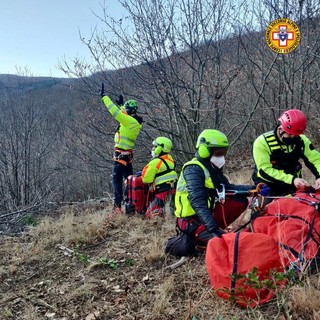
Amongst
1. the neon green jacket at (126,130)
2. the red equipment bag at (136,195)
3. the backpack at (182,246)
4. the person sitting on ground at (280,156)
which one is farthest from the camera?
the neon green jacket at (126,130)

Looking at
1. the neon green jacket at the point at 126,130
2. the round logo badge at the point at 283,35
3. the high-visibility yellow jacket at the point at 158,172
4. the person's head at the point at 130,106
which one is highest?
the round logo badge at the point at 283,35

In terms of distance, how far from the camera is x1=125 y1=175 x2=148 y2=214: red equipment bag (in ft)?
21.8

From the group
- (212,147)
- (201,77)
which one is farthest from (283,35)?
(212,147)

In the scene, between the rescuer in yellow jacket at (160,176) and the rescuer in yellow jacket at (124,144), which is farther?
the rescuer in yellow jacket at (124,144)

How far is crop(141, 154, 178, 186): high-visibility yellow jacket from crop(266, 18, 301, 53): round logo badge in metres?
3.62

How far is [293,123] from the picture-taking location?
4234 millimetres

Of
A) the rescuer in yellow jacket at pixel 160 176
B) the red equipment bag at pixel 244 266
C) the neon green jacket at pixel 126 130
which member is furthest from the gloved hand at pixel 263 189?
the neon green jacket at pixel 126 130

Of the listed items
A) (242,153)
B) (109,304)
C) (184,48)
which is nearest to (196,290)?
(109,304)

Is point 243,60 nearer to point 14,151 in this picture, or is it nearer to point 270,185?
point 270,185

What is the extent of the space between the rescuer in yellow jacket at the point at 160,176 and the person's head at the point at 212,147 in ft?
8.11

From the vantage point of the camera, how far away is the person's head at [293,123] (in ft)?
13.9

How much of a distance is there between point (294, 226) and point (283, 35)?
6.02 meters

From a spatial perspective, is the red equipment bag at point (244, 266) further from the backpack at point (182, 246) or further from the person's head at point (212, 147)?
the person's head at point (212, 147)

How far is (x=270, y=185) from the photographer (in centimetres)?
464
